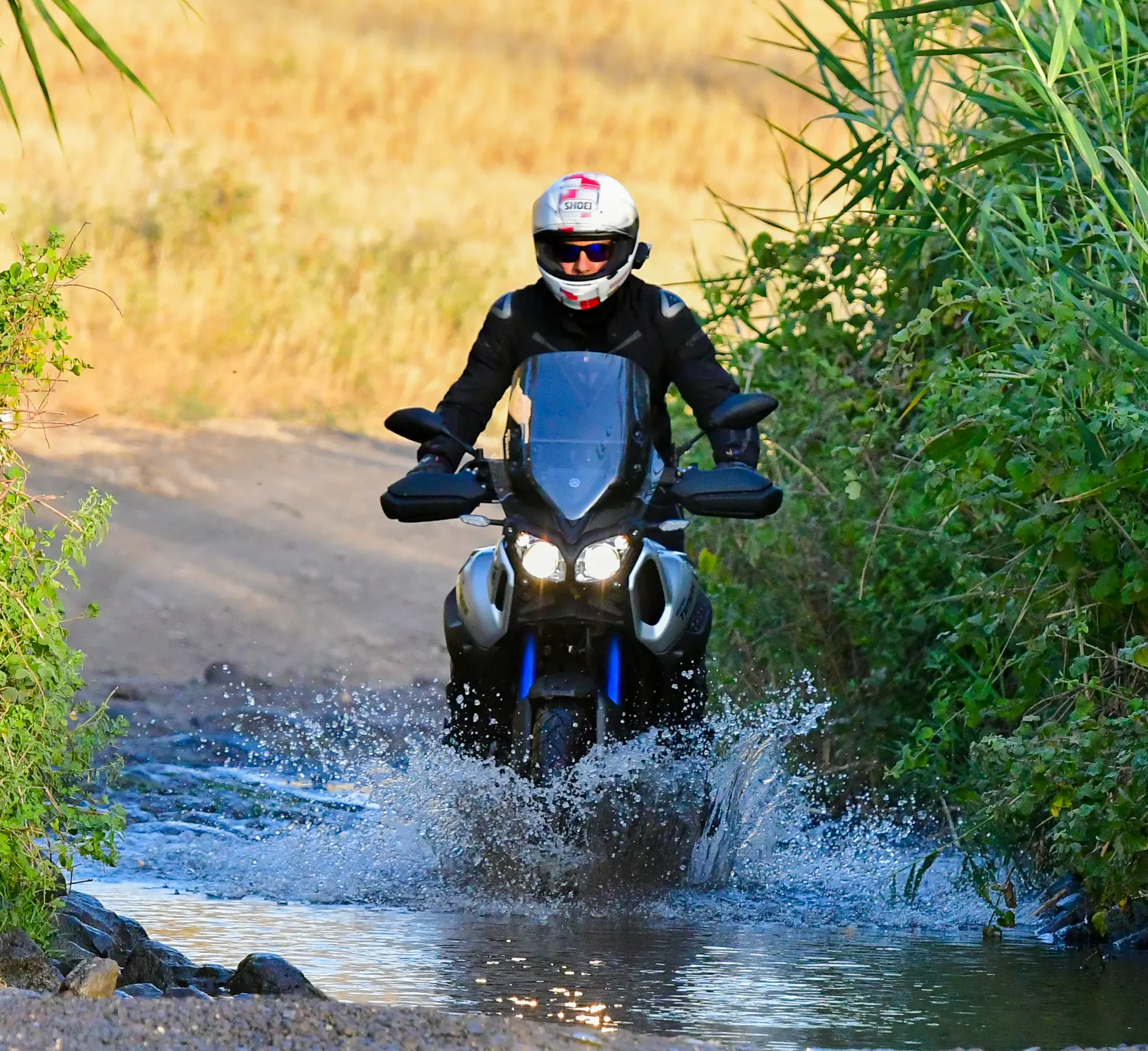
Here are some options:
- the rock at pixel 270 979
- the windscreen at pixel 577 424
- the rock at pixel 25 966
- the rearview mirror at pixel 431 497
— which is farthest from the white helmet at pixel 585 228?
the rock at pixel 25 966

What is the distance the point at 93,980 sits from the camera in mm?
4508

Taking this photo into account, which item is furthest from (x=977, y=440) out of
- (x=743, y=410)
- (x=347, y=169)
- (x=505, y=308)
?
(x=347, y=169)

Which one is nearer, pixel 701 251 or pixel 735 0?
pixel 701 251

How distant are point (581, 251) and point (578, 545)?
803mm

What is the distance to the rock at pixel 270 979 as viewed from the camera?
477 cm

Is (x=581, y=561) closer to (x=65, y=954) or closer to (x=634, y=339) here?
(x=634, y=339)

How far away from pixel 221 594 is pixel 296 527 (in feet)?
5.43

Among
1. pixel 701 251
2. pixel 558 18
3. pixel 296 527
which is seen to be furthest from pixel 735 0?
pixel 296 527

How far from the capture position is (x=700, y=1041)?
14.9ft

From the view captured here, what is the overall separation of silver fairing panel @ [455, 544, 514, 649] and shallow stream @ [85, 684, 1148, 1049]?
40 cm

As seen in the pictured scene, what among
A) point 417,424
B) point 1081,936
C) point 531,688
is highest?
point 417,424

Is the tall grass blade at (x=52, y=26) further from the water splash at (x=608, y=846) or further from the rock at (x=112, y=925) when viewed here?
the water splash at (x=608, y=846)

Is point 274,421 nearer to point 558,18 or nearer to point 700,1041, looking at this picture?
point 700,1041

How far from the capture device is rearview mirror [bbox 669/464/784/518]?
5840 mm
